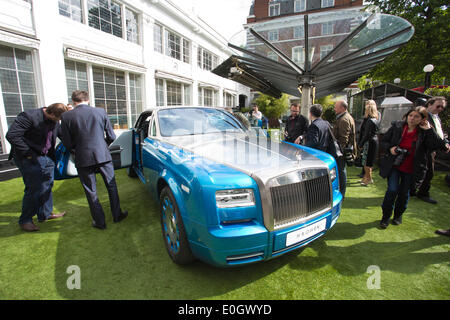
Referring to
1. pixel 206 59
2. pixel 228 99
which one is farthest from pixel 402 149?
pixel 228 99

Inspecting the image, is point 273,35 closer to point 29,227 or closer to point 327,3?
point 29,227

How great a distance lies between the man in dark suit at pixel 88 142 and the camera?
118 inches

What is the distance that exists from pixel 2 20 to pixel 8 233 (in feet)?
21.4

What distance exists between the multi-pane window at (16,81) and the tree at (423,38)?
16208 millimetres

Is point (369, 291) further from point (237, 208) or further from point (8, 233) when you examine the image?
point (8, 233)

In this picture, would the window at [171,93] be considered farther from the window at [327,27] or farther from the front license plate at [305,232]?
the front license plate at [305,232]

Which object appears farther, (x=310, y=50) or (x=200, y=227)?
(x=310, y=50)

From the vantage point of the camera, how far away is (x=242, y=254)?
183 centimetres

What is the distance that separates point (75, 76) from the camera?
8312mm

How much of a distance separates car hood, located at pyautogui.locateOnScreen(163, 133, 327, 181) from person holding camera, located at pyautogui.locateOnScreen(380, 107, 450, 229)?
5.04 feet

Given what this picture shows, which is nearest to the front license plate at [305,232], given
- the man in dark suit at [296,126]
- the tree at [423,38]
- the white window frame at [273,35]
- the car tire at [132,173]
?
the man in dark suit at [296,126]

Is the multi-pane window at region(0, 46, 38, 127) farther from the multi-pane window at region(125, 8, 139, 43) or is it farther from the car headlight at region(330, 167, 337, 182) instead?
the car headlight at region(330, 167, 337, 182)
